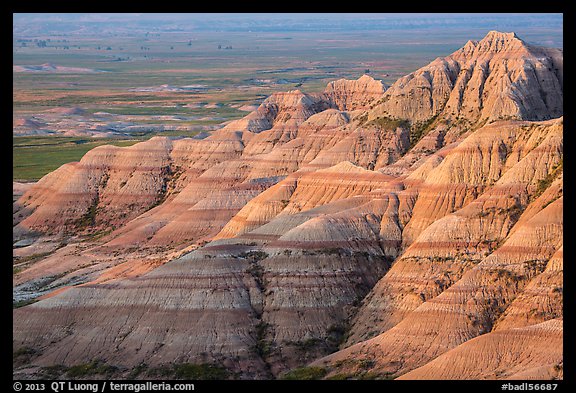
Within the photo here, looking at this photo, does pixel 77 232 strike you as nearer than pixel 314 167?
No

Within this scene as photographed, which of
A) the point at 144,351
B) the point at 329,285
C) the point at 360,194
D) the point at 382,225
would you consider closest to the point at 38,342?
the point at 144,351

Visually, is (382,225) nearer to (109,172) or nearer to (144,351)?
(144,351)
